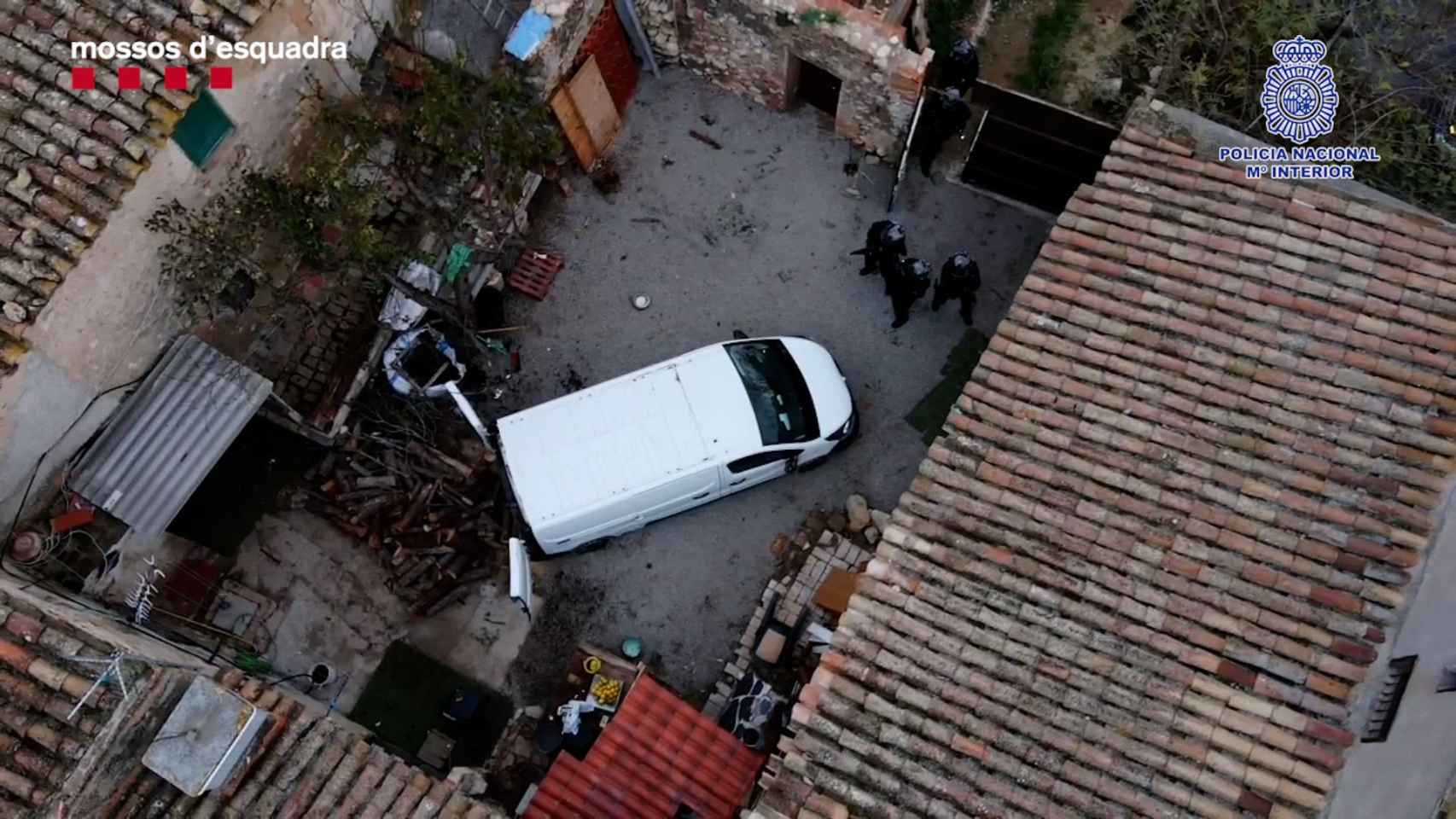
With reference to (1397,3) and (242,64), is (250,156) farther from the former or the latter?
(1397,3)

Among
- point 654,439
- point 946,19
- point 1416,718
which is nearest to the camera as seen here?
point 1416,718

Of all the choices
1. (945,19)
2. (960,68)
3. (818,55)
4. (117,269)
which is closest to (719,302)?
(818,55)

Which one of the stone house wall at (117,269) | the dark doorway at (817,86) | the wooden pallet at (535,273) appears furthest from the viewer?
the wooden pallet at (535,273)

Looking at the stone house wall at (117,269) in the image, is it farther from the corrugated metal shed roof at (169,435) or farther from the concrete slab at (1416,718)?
the concrete slab at (1416,718)

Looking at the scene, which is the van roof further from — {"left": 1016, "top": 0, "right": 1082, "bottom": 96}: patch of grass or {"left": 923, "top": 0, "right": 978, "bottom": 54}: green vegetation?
{"left": 1016, "top": 0, "right": 1082, "bottom": 96}: patch of grass

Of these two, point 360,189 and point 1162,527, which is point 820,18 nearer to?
point 360,189

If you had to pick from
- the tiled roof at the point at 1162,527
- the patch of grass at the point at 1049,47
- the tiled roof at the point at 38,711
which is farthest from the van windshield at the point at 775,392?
the tiled roof at the point at 38,711

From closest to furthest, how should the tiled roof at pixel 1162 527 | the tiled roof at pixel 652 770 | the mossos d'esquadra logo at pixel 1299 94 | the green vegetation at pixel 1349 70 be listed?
the tiled roof at pixel 1162 527, the tiled roof at pixel 652 770, the mossos d'esquadra logo at pixel 1299 94, the green vegetation at pixel 1349 70
